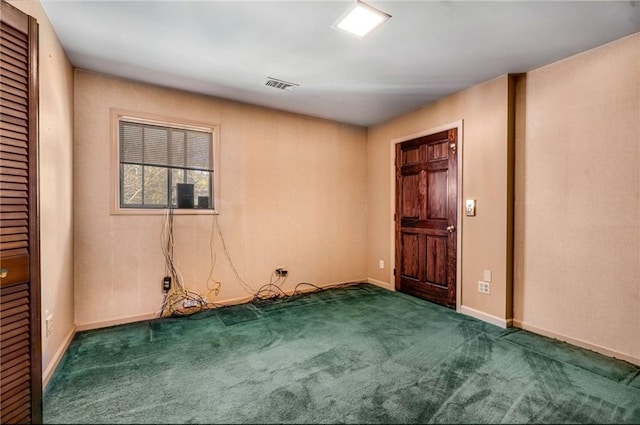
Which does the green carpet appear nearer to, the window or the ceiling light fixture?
the window

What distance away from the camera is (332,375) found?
2037 mm

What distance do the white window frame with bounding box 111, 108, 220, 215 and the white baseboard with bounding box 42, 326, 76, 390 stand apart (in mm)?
1146

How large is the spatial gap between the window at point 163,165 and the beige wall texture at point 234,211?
123 mm

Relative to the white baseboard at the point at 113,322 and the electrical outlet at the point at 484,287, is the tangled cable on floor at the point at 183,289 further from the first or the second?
the electrical outlet at the point at 484,287

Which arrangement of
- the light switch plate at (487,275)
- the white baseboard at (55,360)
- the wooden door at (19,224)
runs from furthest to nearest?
the light switch plate at (487,275) < the white baseboard at (55,360) < the wooden door at (19,224)

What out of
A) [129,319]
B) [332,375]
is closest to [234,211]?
[129,319]

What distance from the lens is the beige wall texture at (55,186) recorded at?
6.36ft

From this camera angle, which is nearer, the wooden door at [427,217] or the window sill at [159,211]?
the window sill at [159,211]

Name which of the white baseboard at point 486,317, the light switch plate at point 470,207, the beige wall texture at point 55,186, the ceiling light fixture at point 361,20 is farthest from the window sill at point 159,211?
the white baseboard at point 486,317

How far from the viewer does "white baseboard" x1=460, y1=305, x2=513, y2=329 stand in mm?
2877

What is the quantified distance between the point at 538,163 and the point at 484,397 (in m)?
2.12

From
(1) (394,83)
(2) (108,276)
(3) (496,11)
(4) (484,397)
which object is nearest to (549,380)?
(4) (484,397)

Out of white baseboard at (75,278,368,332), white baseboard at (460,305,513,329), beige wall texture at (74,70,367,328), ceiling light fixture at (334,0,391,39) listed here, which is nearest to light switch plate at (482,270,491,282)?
white baseboard at (460,305,513,329)

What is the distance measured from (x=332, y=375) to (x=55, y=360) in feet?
6.55
